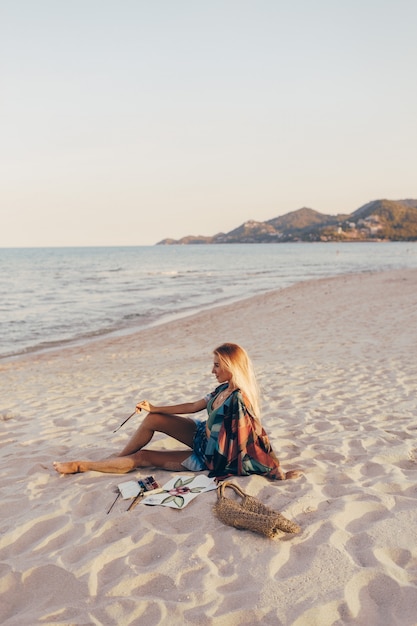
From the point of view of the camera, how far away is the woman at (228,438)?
4.19 meters

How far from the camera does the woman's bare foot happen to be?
4512 millimetres

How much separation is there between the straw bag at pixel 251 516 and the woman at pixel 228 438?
49cm

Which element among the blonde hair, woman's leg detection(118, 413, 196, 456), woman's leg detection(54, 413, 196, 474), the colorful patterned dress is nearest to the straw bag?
the colorful patterned dress

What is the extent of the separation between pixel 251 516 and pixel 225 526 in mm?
212

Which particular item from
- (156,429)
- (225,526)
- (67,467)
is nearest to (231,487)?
(225,526)

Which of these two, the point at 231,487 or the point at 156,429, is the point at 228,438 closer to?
the point at 231,487

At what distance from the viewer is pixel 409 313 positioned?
14672mm

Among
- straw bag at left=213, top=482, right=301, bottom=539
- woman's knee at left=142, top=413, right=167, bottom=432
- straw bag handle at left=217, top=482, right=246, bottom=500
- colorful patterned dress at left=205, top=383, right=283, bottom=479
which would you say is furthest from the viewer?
woman's knee at left=142, top=413, right=167, bottom=432

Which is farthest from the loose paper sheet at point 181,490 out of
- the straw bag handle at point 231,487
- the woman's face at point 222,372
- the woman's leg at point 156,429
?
the woman's face at point 222,372

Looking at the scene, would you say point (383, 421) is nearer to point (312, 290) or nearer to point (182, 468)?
point (182, 468)

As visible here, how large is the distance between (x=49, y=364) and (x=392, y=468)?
887cm

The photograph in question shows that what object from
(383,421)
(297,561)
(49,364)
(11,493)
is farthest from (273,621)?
(49,364)

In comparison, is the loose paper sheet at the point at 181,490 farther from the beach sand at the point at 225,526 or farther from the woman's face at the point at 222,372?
the woman's face at the point at 222,372

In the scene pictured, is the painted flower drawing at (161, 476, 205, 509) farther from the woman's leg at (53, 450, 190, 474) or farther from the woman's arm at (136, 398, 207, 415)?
the woman's arm at (136, 398, 207, 415)
